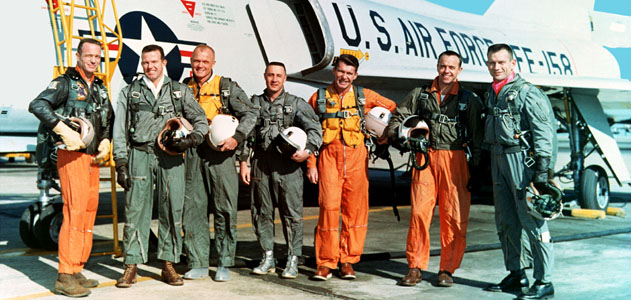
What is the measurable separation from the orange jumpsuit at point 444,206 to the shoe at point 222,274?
1485mm

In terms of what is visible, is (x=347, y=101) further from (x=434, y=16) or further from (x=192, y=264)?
(x=434, y=16)

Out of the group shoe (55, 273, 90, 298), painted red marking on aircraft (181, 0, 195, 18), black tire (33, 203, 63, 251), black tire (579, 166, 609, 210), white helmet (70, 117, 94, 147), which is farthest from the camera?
black tire (579, 166, 609, 210)

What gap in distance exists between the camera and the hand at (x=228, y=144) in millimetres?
5070

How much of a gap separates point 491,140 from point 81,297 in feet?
10.8

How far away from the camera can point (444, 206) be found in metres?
5.18

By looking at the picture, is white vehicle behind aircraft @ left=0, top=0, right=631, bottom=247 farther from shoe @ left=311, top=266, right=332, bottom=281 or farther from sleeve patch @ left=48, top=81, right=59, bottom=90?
shoe @ left=311, top=266, right=332, bottom=281

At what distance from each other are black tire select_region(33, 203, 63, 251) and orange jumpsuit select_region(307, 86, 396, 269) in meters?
2.93

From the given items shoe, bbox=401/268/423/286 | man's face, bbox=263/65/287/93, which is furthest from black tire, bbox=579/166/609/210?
man's face, bbox=263/65/287/93

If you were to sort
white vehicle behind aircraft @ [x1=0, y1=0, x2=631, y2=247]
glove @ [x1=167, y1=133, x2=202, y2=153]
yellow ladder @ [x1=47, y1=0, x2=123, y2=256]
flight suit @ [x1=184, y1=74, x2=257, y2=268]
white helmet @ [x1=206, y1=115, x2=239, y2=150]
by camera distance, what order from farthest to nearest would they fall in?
white vehicle behind aircraft @ [x1=0, y1=0, x2=631, y2=247]
yellow ladder @ [x1=47, y1=0, x2=123, y2=256]
flight suit @ [x1=184, y1=74, x2=257, y2=268]
white helmet @ [x1=206, y1=115, x2=239, y2=150]
glove @ [x1=167, y1=133, x2=202, y2=153]

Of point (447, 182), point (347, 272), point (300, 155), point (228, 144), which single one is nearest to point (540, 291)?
point (447, 182)

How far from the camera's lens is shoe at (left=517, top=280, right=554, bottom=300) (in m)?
4.69

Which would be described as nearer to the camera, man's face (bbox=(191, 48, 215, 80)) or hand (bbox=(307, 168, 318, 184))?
man's face (bbox=(191, 48, 215, 80))

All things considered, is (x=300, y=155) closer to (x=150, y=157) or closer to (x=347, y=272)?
(x=347, y=272)

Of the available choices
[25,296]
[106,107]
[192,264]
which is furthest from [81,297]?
[106,107]
